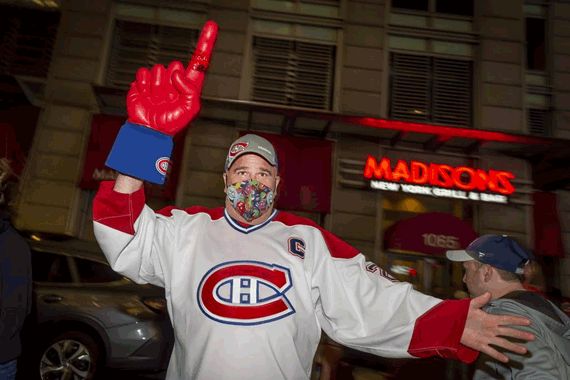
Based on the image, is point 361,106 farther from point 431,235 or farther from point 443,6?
point 443,6

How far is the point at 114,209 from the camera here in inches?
77.3

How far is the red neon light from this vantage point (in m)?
10.1

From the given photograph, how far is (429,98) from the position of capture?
1145 cm

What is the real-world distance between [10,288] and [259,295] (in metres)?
1.83

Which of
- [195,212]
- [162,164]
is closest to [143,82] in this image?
[162,164]

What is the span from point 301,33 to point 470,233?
683cm

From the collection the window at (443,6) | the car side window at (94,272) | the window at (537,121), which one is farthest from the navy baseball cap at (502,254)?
the window at (443,6)

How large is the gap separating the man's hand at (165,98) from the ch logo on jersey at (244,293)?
77 centimetres

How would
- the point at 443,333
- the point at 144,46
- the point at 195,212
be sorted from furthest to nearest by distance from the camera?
the point at 144,46 → the point at 195,212 → the point at 443,333

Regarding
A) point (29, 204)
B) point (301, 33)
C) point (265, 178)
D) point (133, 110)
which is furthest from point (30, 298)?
point (301, 33)

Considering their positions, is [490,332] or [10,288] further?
[10,288]

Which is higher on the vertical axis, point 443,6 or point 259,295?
point 443,6

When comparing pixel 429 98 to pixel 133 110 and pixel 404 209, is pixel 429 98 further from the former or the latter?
pixel 133 110

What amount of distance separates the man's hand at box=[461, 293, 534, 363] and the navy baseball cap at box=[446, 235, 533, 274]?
899 millimetres
